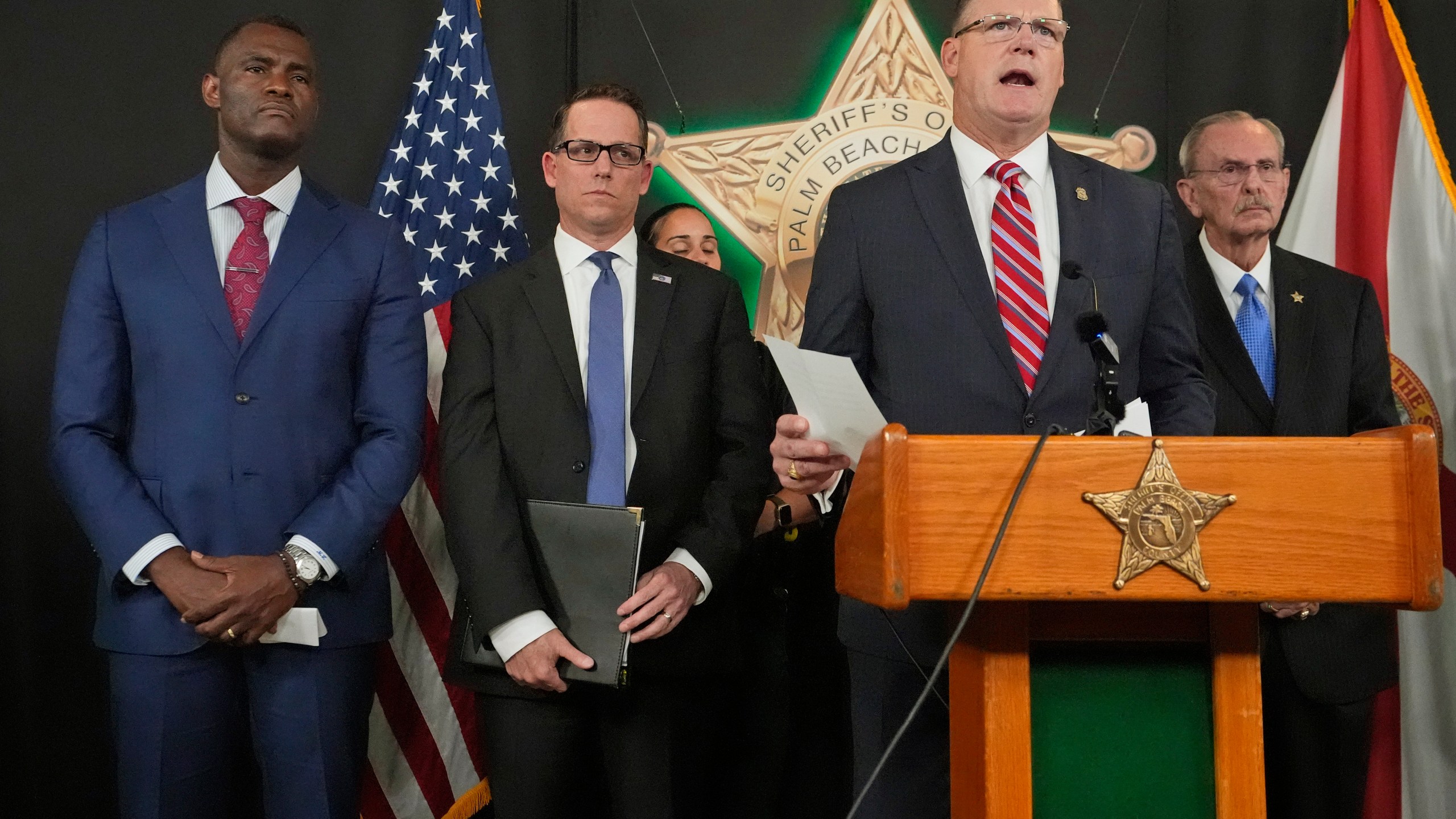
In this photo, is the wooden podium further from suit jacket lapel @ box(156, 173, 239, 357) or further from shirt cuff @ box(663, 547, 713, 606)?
suit jacket lapel @ box(156, 173, 239, 357)

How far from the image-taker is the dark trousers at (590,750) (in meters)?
2.20

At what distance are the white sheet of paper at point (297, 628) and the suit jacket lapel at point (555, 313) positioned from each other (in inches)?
23.6

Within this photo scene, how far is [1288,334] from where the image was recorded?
2.74 metres

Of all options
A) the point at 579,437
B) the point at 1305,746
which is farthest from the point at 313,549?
the point at 1305,746

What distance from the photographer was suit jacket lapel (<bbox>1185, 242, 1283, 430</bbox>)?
2.66 m

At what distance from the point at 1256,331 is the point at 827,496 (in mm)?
1346

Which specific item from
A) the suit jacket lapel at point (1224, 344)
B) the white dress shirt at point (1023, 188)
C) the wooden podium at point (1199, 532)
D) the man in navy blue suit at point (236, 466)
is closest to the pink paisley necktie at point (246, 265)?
the man in navy blue suit at point (236, 466)

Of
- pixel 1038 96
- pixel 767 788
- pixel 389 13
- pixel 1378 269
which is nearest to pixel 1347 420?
pixel 1378 269

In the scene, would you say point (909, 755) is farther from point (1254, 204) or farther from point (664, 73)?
point (664, 73)

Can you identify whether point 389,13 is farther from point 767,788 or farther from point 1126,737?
point 1126,737

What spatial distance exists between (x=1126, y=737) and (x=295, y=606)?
148 cm

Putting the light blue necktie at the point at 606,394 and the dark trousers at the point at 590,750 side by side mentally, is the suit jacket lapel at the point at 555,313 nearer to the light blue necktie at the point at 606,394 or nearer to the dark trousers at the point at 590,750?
the light blue necktie at the point at 606,394

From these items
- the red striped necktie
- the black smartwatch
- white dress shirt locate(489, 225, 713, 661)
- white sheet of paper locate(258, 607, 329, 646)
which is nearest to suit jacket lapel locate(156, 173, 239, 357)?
white sheet of paper locate(258, 607, 329, 646)

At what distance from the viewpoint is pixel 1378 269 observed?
3.21 meters
